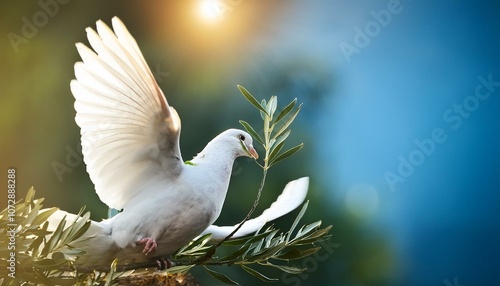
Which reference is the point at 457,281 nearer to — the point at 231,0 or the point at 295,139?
the point at 295,139

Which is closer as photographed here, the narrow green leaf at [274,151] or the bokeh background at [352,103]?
the narrow green leaf at [274,151]

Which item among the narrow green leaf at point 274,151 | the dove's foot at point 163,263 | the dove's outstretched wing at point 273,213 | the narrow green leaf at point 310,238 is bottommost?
the narrow green leaf at point 310,238

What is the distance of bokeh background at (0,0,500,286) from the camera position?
4.43ft

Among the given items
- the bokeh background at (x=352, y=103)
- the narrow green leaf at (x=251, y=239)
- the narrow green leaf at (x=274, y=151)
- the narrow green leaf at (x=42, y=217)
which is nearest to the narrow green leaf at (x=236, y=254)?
the narrow green leaf at (x=251, y=239)

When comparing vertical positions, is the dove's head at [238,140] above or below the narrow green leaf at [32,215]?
below

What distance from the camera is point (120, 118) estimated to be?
2.49 feet

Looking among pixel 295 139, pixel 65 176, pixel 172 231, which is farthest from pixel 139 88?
pixel 295 139

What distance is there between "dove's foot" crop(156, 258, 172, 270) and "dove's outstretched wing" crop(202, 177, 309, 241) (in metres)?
0.10

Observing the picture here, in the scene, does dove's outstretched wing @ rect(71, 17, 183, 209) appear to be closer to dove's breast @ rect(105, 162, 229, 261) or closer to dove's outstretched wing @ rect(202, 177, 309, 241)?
dove's breast @ rect(105, 162, 229, 261)

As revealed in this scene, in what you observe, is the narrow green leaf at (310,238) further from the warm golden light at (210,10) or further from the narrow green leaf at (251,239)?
the warm golden light at (210,10)

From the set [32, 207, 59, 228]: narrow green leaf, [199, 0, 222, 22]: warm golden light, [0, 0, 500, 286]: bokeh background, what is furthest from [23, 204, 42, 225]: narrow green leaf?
[199, 0, 222, 22]: warm golden light

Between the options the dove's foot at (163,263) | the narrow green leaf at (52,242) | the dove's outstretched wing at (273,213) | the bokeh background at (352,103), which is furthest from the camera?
the bokeh background at (352,103)

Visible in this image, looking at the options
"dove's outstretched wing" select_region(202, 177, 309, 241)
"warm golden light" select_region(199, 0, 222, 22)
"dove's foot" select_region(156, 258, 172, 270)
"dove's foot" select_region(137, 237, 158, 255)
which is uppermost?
"warm golden light" select_region(199, 0, 222, 22)

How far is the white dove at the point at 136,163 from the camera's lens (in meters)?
0.72
